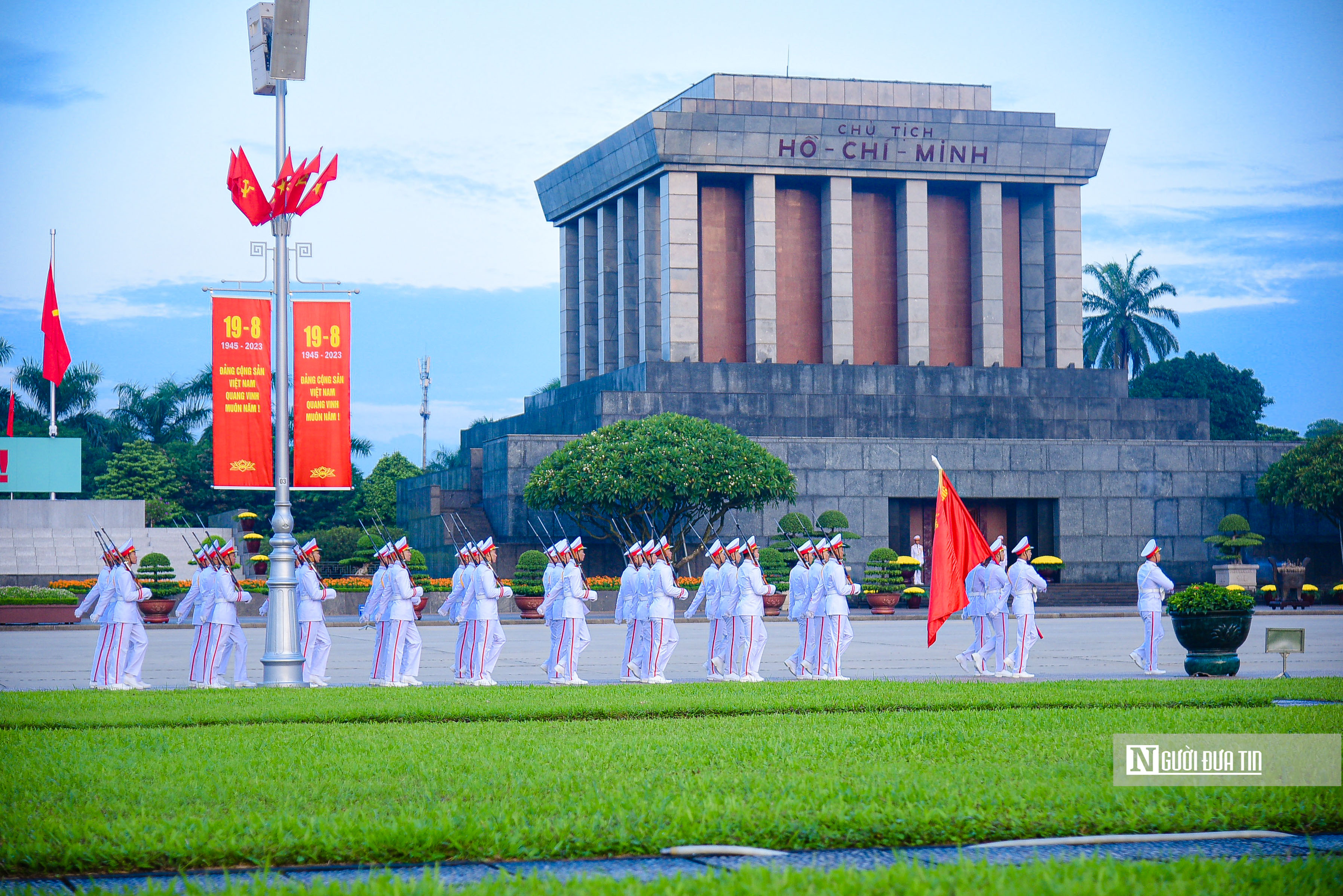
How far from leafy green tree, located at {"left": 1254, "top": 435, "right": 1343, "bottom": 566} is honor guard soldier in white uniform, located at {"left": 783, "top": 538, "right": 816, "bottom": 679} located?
24.9m

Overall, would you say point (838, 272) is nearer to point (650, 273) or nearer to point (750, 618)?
point (650, 273)

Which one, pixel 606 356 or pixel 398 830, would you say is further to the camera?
pixel 606 356

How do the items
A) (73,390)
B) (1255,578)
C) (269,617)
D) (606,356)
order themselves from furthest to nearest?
(73,390) → (606,356) → (1255,578) → (269,617)

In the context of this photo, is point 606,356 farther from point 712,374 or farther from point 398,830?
point 398,830

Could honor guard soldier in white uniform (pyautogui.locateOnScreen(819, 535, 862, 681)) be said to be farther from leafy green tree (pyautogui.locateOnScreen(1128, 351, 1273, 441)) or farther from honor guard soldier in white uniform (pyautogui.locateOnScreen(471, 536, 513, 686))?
leafy green tree (pyautogui.locateOnScreen(1128, 351, 1273, 441))

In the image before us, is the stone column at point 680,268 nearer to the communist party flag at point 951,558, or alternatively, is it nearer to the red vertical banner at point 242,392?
the communist party flag at point 951,558

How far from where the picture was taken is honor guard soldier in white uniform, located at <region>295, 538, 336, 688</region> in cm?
1725

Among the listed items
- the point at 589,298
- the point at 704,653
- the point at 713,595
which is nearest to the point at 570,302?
the point at 589,298

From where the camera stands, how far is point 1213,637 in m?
16.0

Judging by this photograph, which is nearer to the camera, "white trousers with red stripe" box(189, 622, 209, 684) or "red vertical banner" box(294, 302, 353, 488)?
"red vertical banner" box(294, 302, 353, 488)

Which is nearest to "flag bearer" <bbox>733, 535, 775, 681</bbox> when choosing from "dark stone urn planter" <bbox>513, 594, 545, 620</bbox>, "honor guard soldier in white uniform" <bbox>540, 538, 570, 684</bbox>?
"honor guard soldier in white uniform" <bbox>540, 538, 570, 684</bbox>

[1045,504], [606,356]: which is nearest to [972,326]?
[1045,504]

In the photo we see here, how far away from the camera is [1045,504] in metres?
41.6

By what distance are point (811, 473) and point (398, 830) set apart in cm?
3356
